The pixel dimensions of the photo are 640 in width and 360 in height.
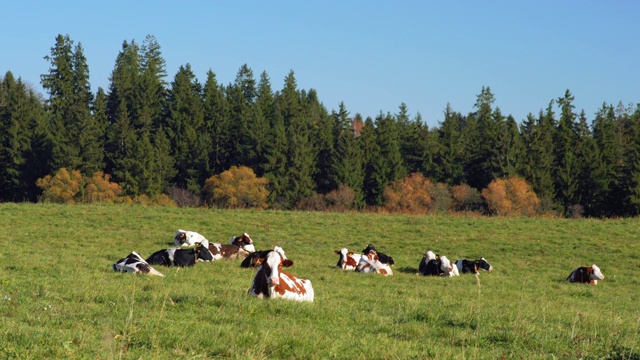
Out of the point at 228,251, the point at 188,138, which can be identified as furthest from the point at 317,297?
the point at 188,138

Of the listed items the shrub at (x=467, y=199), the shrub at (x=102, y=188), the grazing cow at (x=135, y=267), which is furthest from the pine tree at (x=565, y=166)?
the grazing cow at (x=135, y=267)

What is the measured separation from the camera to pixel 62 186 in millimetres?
72875

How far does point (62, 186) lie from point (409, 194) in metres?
39.0

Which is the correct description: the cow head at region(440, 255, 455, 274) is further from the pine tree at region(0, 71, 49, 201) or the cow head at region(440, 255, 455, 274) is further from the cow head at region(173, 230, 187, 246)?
the pine tree at region(0, 71, 49, 201)

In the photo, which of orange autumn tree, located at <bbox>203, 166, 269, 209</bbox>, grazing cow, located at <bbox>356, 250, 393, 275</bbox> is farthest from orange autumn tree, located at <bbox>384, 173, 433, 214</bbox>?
grazing cow, located at <bbox>356, 250, 393, 275</bbox>

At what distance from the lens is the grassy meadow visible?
6.53 meters

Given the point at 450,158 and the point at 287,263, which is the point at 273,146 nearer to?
the point at 450,158

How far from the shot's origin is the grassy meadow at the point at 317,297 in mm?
6531

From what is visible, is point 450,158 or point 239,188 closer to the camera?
point 239,188

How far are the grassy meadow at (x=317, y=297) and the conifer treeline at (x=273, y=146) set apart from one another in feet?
169

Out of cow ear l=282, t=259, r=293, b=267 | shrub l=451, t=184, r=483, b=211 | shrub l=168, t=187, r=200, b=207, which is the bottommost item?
cow ear l=282, t=259, r=293, b=267

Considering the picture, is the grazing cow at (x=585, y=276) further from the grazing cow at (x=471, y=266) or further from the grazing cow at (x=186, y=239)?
the grazing cow at (x=186, y=239)

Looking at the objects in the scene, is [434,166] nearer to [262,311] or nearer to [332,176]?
[332,176]

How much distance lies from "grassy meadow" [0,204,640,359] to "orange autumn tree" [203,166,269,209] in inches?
1956
